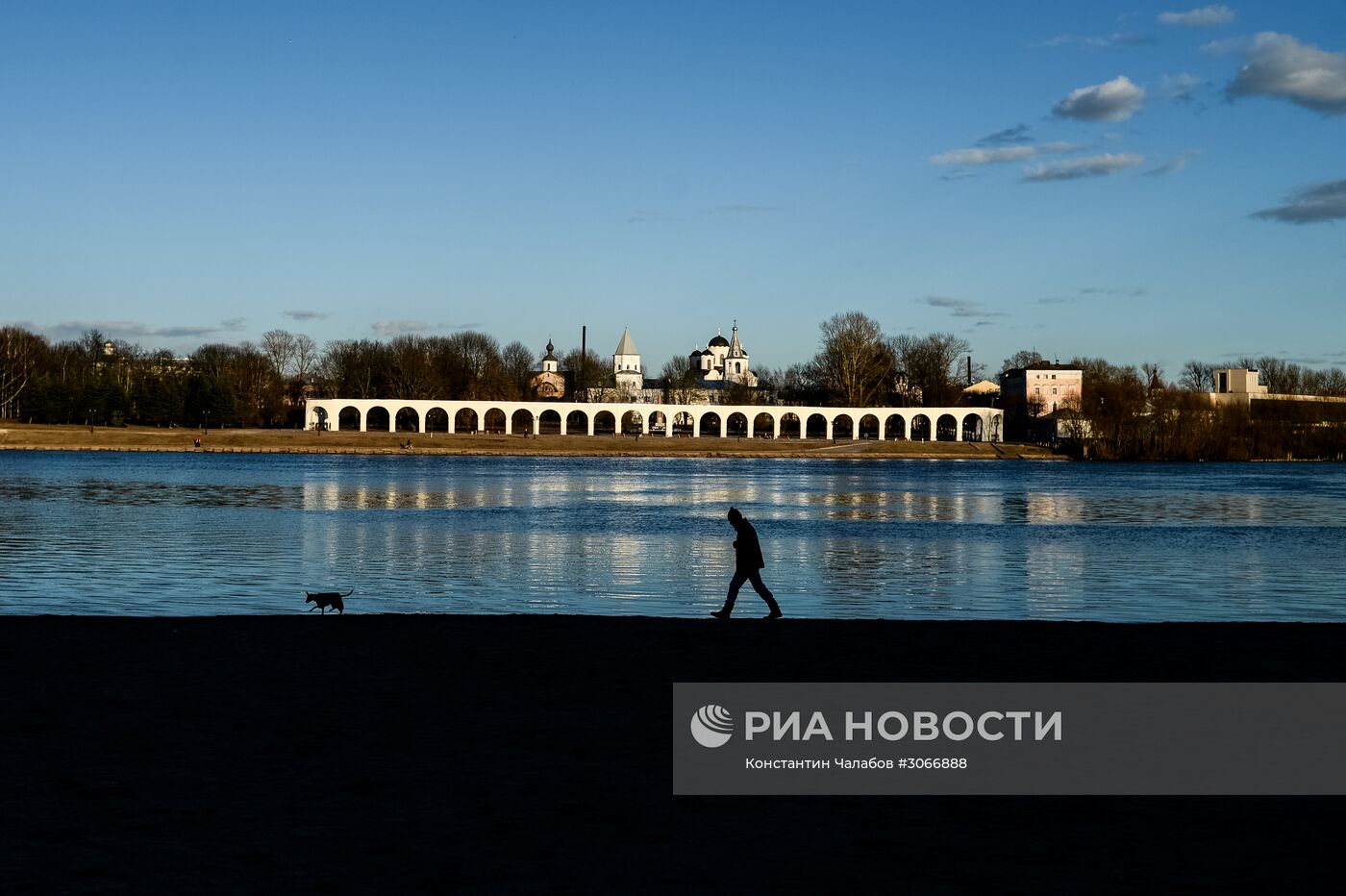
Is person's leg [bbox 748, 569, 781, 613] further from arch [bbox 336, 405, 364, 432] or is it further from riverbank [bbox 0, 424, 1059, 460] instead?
arch [bbox 336, 405, 364, 432]

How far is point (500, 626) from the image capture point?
558 inches

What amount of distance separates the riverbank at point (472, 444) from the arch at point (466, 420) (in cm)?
1077

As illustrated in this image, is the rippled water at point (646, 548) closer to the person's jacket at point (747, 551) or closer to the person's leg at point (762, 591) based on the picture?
the person's jacket at point (747, 551)

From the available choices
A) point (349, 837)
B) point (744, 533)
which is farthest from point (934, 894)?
point (744, 533)

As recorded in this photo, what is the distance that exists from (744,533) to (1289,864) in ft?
32.0

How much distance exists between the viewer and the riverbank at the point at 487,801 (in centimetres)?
592

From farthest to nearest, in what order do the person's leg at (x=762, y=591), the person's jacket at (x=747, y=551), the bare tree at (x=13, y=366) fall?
the bare tree at (x=13, y=366) < the person's jacket at (x=747, y=551) < the person's leg at (x=762, y=591)

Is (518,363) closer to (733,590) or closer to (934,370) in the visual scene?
(934,370)

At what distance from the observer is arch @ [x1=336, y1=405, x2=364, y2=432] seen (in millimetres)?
129500

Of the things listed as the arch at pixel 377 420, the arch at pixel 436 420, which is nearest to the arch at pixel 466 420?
the arch at pixel 436 420

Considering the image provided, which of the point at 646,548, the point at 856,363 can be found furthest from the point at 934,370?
the point at 646,548

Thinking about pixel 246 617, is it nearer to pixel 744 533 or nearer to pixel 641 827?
pixel 744 533

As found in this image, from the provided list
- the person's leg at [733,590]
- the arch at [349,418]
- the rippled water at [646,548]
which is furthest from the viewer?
the arch at [349,418]

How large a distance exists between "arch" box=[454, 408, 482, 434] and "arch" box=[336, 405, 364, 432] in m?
10.2
